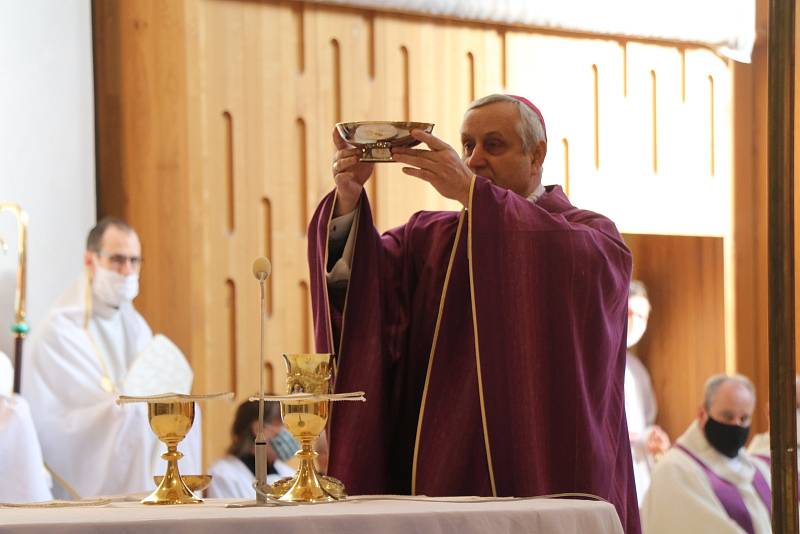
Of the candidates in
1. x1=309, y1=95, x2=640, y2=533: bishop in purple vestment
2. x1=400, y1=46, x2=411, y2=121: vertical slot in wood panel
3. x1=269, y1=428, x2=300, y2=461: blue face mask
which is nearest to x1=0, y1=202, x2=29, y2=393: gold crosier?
x1=269, y1=428, x2=300, y2=461: blue face mask

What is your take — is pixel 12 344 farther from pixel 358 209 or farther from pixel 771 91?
pixel 771 91

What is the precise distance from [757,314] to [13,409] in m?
A: 5.61

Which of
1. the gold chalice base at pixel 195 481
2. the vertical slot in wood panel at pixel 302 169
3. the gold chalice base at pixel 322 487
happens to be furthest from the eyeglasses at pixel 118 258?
the gold chalice base at pixel 322 487

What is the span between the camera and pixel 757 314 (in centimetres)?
1060

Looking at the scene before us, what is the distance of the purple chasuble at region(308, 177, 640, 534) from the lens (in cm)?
378

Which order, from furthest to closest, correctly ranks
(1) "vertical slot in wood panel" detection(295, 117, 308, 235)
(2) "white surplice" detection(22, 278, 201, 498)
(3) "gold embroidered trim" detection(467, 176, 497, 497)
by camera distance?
(1) "vertical slot in wood panel" detection(295, 117, 308, 235), (2) "white surplice" detection(22, 278, 201, 498), (3) "gold embroidered trim" detection(467, 176, 497, 497)

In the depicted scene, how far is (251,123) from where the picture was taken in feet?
28.1

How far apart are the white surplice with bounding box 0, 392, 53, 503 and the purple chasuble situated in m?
3.42

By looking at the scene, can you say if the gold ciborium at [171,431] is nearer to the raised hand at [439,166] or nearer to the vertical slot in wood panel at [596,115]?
the raised hand at [439,166]

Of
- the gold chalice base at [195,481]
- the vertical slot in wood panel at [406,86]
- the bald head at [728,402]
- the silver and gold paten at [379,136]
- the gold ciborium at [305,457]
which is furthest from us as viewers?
the vertical slot in wood panel at [406,86]

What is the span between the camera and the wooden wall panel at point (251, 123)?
837 centimetres

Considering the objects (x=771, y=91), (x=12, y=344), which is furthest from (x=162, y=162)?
(x=771, y=91)

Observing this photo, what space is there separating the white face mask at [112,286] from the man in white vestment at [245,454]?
3.41 ft

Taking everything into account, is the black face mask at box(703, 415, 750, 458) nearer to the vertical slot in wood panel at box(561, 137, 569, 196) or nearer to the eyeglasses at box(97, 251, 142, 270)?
the vertical slot in wood panel at box(561, 137, 569, 196)
